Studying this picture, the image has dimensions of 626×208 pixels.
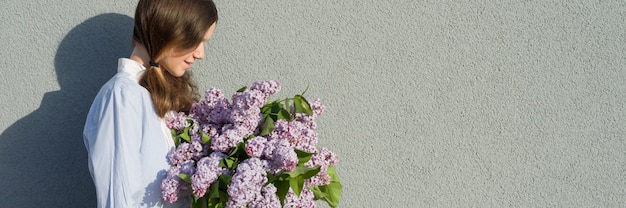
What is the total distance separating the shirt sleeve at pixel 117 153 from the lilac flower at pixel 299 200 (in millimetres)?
455

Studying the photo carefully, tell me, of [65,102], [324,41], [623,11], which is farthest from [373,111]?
[65,102]

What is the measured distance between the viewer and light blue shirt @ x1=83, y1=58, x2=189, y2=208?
177 centimetres

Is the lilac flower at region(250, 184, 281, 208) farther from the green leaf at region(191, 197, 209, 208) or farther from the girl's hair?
the girl's hair

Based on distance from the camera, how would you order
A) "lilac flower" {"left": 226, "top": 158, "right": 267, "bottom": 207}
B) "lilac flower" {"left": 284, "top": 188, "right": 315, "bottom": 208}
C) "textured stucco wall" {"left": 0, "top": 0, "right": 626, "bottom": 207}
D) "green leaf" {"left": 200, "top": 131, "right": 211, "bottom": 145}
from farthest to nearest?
"textured stucco wall" {"left": 0, "top": 0, "right": 626, "bottom": 207} < "green leaf" {"left": 200, "top": 131, "right": 211, "bottom": 145} < "lilac flower" {"left": 284, "top": 188, "right": 315, "bottom": 208} < "lilac flower" {"left": 226, "top": 158, "right": 267, "bottom": 207}

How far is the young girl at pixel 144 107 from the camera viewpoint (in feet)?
5.83

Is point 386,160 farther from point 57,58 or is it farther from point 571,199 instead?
point 57,58

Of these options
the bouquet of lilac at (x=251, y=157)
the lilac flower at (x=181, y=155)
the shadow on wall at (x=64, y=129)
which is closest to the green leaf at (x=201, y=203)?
the bouquet of lilac at (x=251, y=157)

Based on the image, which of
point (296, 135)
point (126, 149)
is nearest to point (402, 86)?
point (296, 135)

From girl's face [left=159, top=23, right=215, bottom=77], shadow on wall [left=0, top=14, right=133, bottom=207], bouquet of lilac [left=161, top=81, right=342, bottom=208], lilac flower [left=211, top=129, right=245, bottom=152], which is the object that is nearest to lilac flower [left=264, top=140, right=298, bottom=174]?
bouquet of lilac [left=161, top=81, right=342, bottom=208]

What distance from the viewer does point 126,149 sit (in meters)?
1.78

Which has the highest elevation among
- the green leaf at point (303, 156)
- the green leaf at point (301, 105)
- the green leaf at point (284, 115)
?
the green leaf at point (301, 105)

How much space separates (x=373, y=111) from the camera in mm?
2303

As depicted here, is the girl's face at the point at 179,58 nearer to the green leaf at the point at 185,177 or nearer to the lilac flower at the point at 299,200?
the green leaf at the point at 185,177

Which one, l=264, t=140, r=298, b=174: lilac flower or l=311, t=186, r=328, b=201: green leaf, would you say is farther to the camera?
l=311, t=186, r=328, b=201: green leaf
